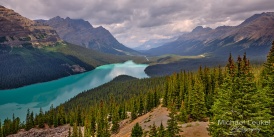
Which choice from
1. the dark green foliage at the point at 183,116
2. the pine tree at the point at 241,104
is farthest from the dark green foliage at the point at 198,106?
the pine tree at the point at 241,104

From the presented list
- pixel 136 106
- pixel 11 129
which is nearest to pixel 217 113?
pixel 136 106

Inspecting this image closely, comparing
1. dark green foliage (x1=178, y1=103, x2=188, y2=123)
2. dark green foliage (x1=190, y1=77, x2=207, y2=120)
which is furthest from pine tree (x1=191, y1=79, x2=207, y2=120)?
dark green foliage (x1=178, y1=103, x2=188, y2=123)

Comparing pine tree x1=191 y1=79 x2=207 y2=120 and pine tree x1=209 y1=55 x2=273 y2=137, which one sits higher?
pine tree x1=209 y1=55 x2=273 y2=137

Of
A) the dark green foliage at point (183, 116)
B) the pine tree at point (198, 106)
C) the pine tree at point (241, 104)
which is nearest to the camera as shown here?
the pine tree at point (241, 104)

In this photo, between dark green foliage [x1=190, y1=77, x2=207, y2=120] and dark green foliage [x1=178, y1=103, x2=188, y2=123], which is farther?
dark green foliage [x1=190, y1=77, x2=207, y2=120]

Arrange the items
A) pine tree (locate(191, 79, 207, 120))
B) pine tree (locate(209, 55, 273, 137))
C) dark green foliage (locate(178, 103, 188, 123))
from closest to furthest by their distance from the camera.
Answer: pine tree (locate(209, 55, 273, 137)), dark green foliage (locate(178, 103, 188, 123)), pine tree (locate(191, 79, 207, 120))

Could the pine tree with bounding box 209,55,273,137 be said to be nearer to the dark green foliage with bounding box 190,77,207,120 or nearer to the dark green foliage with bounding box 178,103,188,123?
the dark green foliage with bounding box 178,103,188,123

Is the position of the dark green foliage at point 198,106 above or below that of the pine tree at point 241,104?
below

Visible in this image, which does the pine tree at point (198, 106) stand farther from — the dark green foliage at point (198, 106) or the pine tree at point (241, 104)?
the pine tree at point (241, 104)

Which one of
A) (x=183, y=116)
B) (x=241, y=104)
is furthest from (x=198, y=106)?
(x=241, y=104)

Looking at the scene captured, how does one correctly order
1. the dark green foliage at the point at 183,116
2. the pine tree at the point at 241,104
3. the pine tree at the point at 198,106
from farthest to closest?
the pine tree at the point at 198,106 < the dark green foliage at the point at 183,116 < the pine tree at the point at 241,104

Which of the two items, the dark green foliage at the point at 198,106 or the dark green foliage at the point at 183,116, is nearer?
the dark green foliage at the point at 183,116

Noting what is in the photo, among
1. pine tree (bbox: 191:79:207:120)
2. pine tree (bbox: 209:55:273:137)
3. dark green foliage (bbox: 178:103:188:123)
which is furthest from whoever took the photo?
pine tree (bbox: 191:79:207:120)

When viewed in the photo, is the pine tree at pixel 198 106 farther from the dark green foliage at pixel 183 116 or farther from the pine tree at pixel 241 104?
the pine tree at pixel 241 104
